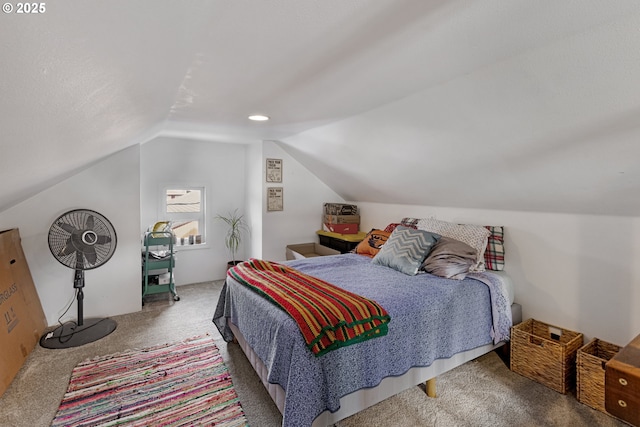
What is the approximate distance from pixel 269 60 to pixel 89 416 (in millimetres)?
2337

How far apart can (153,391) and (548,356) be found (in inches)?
108

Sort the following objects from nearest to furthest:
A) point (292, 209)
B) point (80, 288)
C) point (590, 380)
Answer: point (590, 380) < point (80, 288) < point (292, 209)

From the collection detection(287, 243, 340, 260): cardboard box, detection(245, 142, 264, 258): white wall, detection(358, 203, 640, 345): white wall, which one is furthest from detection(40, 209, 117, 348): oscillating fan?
detection(358, 203, 640, 345): white wall

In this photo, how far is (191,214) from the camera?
4574 millimetres

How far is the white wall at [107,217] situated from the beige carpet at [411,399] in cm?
67

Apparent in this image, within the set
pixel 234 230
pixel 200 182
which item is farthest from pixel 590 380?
pixel 200 182

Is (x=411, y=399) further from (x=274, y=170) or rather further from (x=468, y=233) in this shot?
(x=274, y=170)

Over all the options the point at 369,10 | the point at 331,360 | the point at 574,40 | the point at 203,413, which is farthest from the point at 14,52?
the point at 203,413

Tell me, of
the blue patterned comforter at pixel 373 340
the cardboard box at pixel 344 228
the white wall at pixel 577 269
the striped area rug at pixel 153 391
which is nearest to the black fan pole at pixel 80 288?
the striped area rug at pixel 153 391

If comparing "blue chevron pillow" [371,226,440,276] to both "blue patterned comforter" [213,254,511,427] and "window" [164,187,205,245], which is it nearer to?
"blue patterned comforter" [213,254,511,427]

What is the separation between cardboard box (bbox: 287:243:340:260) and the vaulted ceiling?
2.02 metres

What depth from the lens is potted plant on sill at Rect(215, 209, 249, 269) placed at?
15.7 feet

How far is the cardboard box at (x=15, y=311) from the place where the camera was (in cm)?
229

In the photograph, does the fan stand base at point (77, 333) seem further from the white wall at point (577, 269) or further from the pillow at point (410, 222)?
the white wall at point (577, 269)
